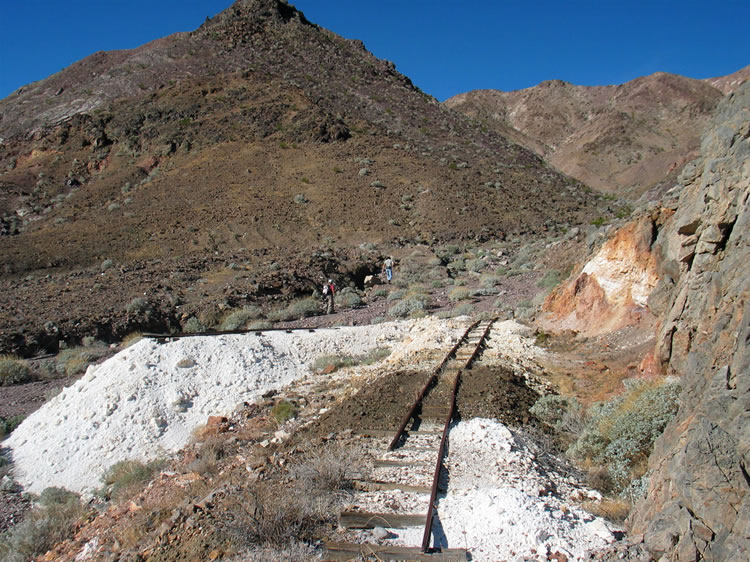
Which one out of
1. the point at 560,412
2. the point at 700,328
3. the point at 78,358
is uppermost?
the point at 700,328

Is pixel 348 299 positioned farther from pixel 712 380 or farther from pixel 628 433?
pixel 712 380

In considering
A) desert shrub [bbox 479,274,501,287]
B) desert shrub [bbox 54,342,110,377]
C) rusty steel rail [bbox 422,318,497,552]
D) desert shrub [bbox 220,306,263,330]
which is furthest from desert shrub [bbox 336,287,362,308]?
rusty steel rail [bbox 422,318,497,552]

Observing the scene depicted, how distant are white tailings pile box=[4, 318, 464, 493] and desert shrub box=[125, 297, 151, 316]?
26.8 feet

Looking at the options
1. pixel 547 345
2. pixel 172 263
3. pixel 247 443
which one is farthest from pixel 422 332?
pixel 172 263

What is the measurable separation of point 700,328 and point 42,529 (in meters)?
8.28

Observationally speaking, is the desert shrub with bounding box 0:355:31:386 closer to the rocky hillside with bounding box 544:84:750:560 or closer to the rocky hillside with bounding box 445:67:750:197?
the rocky hillside with bounding box 544:84:750:560

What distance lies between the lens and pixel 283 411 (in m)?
9.72

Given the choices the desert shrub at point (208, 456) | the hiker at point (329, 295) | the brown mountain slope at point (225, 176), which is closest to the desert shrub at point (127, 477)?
the desert shrub at point (208, 456)

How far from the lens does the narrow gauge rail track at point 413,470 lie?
15.1ft

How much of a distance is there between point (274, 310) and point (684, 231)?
1572 cm

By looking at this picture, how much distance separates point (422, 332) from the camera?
15164 mm

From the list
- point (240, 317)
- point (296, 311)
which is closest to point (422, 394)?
point (240, 317)

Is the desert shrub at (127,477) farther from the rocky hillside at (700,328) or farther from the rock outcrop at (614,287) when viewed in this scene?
the rock outcrop at (614,287)

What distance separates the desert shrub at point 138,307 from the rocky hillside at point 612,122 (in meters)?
62.0
